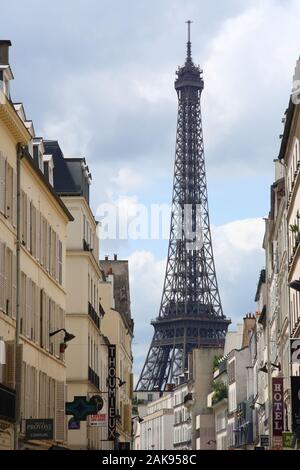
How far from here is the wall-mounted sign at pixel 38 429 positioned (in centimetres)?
4375

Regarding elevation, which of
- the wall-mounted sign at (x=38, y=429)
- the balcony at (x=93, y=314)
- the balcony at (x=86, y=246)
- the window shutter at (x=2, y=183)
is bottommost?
the wall-mounted sign at (x=38, y=429)

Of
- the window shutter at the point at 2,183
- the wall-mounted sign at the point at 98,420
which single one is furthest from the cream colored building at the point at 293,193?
the window shutter at the point at 2,183

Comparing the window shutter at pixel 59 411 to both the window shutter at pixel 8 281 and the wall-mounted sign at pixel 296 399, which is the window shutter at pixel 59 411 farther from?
the window shutter at pixel 8 281

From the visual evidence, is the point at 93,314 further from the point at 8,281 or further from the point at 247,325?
the point at 247,325

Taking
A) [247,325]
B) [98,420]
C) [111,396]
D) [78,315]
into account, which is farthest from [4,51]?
[247,325]

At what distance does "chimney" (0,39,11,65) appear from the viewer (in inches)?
1826

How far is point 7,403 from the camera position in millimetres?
41594

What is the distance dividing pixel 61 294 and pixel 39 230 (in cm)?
673

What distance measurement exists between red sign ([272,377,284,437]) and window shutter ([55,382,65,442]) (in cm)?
1427

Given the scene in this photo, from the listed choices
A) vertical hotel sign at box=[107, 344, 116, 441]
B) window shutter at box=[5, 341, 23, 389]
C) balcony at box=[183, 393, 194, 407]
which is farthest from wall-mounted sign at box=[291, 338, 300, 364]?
balcony at box=[183, 393, 194, 407]

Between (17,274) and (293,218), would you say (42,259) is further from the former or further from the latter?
(293,218)

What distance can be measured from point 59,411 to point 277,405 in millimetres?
16245
